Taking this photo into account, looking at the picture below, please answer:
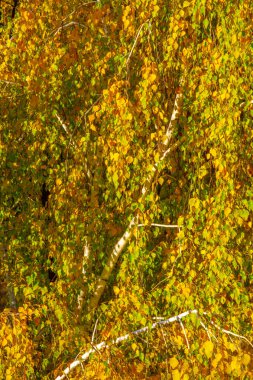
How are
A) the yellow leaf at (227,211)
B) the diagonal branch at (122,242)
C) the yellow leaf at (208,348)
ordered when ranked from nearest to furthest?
the yellow leaf at (208,348)
the yellow leaf at (227,211)
the diagonal branch at (122,242)

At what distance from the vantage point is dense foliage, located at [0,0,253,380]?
657 centimetres

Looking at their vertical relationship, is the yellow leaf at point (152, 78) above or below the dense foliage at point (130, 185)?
above

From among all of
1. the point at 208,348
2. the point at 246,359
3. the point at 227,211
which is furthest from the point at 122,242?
the point at 246,359

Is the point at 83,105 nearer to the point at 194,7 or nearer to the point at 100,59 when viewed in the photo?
the point at 100,59

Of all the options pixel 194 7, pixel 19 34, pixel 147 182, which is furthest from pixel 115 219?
pixel 194 7

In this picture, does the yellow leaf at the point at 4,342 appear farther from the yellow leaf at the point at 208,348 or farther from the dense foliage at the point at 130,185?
the yellow leaf at the point at 208,348

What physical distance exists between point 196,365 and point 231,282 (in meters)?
1.37

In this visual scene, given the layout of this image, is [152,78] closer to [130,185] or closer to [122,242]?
[130,185]

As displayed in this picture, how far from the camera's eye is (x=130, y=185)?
8117 millimetres

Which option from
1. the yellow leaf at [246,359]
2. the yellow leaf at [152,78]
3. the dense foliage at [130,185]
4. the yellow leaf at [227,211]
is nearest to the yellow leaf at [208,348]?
the dense foliage at [130,185]

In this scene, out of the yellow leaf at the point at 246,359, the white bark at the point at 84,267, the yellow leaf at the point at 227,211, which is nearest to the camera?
the yellow leaf at the point at 246,359

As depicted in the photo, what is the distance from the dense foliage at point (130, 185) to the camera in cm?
657

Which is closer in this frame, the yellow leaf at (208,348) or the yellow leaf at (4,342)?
the yellow leaf at (208,348)

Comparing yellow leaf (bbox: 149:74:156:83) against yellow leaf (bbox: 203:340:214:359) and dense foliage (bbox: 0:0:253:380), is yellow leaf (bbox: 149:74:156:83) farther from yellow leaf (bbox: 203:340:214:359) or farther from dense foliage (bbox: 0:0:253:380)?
yellow leaf (bbox: 203:340:214:359)
